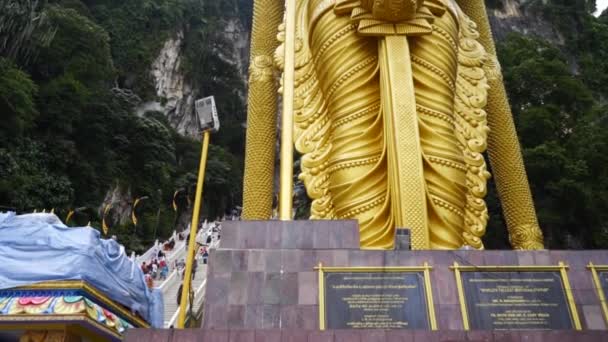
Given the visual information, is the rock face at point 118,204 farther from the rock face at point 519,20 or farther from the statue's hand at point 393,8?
the rock face at point 519,20

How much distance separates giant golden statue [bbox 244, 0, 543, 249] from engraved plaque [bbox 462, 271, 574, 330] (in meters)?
0.99

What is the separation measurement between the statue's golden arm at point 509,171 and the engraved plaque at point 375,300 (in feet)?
9.19

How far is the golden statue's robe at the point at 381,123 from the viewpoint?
454 cm

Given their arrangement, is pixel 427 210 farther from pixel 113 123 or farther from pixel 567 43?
pixel 567 43

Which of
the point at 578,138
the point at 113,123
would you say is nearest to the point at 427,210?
the point at 578,138

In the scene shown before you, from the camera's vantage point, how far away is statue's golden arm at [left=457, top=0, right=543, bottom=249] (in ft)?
18.0

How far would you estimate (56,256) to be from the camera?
443 cm

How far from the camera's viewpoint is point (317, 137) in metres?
5.20

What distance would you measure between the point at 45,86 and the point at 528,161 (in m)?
17.7

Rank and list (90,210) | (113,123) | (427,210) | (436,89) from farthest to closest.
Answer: (113,123) → (90,210) → (436,89) → (427,210)

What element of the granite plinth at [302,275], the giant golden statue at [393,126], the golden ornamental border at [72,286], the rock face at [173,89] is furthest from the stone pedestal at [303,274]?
the rock face at [173,89]

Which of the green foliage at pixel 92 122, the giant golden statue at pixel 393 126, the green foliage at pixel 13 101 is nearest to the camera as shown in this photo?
the giant golden statue at pixel 393 126

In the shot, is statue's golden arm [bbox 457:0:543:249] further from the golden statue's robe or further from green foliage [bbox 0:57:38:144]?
green foliage [bbox 0:57:38:144]

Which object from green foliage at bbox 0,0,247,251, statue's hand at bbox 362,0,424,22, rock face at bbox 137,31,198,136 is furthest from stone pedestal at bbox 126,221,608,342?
rock face at bbox 137,31,198,136
